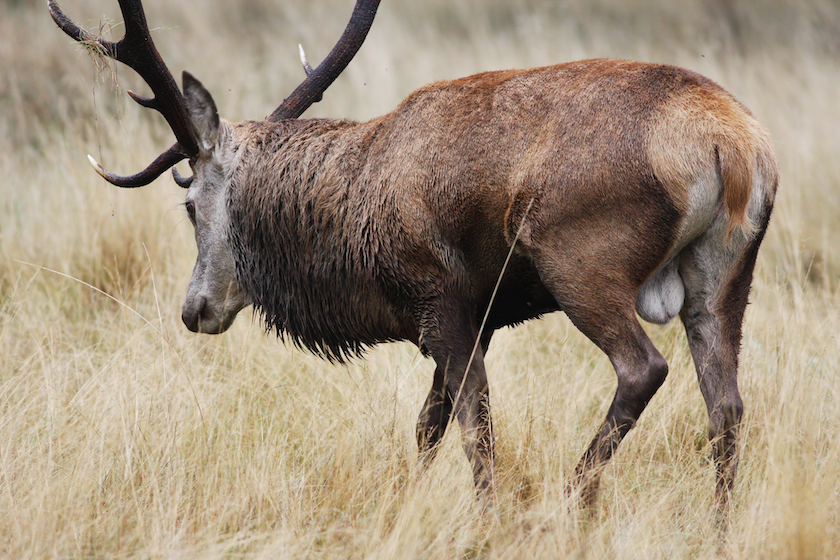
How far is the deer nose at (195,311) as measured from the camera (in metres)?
3.82

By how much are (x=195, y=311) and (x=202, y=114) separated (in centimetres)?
92

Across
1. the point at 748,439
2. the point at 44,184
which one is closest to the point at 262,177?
the point at 748,439

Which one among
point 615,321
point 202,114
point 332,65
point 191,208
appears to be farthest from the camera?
point 332,65

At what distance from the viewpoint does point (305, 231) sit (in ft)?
11.2

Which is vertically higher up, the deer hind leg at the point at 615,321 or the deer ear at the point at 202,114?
the deer ear at the point at 202,114

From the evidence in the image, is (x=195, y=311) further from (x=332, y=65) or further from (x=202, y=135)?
(x=332, y=65)

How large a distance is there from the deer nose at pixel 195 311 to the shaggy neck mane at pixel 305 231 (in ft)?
0.81

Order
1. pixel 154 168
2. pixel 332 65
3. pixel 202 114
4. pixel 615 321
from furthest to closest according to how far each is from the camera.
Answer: pixel 332 65 < pixel 154 168 < pixel 202 114 < pixel 615 321

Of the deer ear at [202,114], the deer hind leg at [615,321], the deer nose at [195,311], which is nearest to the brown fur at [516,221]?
the deer hind leg at [615,321]

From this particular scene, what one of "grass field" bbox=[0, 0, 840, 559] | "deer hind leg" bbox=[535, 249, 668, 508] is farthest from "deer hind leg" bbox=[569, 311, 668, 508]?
"grass field" bbox=[0, 0, 840, 559]

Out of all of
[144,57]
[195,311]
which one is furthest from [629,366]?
[144,57]

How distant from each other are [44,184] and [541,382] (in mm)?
4485

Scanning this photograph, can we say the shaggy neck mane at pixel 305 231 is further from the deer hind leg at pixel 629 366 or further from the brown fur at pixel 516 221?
the deer hind leg at pixel 629 366

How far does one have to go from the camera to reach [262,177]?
3564mm
